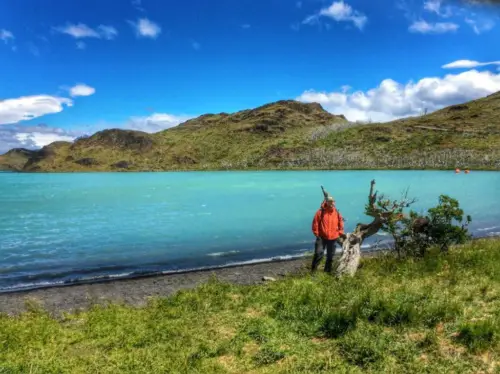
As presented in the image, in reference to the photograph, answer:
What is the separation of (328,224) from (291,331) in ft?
18.6

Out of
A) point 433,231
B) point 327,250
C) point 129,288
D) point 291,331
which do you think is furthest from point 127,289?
point 433,231

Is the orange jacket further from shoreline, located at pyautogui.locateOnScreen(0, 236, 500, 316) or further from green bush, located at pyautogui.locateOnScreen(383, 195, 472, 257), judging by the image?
green bush, located at pyautogui.locateOnScreen(383, 195, 472, 257)

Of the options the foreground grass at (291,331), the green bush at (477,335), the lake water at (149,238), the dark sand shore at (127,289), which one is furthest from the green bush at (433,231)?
the lake water at (149,238)

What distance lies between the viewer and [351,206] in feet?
138

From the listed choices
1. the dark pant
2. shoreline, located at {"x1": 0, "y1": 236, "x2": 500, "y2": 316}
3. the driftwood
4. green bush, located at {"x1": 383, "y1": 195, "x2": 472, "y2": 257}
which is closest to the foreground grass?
the driftwood

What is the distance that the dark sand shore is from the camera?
43.8ft

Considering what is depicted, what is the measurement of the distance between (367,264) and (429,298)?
555 cm

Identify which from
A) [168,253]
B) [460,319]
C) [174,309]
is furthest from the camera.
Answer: [168,253]

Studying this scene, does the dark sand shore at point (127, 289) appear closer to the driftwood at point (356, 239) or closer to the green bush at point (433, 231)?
the driftwood at point (356, 239)

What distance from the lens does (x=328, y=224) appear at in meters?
13.7

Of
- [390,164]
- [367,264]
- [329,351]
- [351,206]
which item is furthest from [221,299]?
[390,164]

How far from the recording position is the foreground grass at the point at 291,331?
695 cm

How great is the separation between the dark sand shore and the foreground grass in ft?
5.55

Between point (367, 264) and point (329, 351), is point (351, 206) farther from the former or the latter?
point (329, 351)
